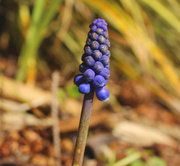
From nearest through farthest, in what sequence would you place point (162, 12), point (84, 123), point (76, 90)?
point (84, 123), point (76, 90), point (162, 12)

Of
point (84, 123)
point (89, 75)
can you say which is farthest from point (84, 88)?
point (84, 123)

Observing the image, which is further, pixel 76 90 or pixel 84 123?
pixel 76 90

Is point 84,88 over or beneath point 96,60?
beneath

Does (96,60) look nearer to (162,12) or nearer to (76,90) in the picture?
(76,90)

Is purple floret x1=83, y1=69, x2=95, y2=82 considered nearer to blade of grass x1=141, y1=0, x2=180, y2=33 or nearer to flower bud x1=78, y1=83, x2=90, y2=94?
flower bud x1=78, y1=83, x2=90, y2=94

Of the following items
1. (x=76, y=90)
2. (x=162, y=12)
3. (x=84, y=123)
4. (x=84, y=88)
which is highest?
(x=162, y=12)

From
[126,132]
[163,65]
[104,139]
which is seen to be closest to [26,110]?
[104,139]

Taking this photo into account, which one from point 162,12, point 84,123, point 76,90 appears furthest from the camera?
point 162,12
